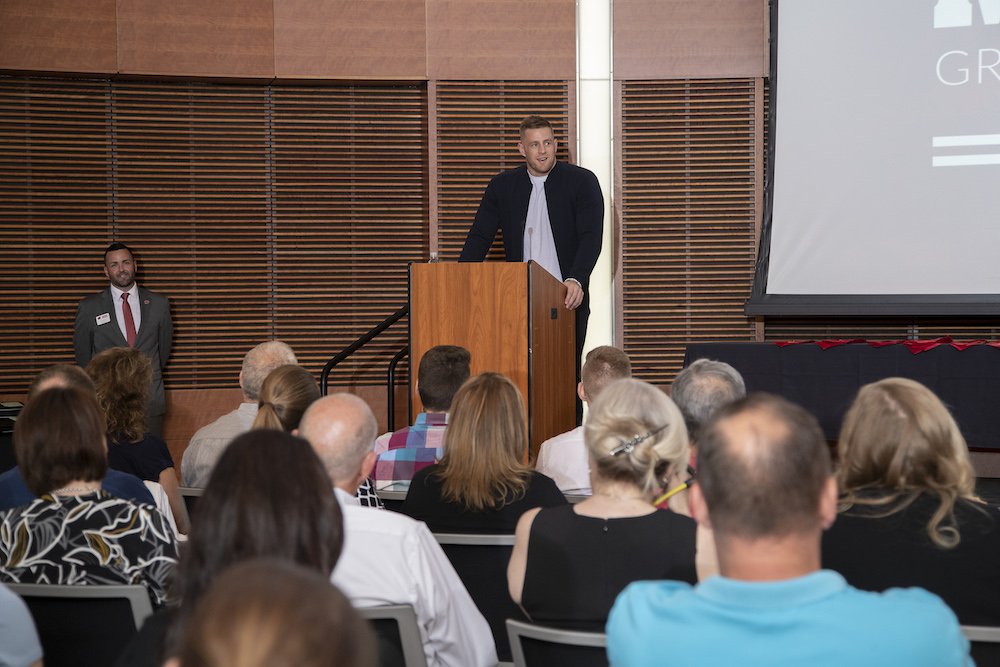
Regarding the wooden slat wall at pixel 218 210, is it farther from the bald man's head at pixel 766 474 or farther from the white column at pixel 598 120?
the bald man's head at pixel 766 474

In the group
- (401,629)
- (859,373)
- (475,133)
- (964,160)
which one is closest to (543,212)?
(475,133)

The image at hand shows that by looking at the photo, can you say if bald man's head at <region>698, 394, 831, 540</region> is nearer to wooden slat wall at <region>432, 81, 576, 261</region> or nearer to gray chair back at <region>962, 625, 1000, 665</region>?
gray chair back at <region>962, 625, 1000, 665</region>

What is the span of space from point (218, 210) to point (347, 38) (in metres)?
1.44

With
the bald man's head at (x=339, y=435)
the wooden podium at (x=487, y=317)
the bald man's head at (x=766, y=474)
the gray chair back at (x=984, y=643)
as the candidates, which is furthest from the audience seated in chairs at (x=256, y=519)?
the wooden podium at (x=487, y=317)

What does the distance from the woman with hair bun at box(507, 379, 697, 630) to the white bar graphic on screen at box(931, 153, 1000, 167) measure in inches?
194

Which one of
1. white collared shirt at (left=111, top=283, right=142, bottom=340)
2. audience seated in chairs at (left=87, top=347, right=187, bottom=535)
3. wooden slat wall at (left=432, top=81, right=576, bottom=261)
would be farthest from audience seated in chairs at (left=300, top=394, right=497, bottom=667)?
wooden slat wall at (left=432, top=81, right=576, bottom=261)

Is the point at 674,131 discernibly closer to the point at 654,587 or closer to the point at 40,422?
the point at 40,422

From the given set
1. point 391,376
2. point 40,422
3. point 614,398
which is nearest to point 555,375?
point 391,376

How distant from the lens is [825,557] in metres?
1.80

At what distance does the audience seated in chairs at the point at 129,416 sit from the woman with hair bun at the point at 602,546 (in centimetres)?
156

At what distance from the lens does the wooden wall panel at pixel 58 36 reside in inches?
225

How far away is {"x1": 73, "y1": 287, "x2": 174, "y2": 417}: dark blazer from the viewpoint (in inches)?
218

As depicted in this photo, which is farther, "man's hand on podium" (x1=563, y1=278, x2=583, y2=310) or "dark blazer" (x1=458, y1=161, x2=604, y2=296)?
"dark blazer" (x1=458, y1=161, x2=604, y2=296)

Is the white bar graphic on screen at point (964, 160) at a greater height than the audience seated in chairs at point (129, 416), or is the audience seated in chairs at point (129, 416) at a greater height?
the white bar graphic on screen at point (964, 160)
